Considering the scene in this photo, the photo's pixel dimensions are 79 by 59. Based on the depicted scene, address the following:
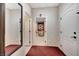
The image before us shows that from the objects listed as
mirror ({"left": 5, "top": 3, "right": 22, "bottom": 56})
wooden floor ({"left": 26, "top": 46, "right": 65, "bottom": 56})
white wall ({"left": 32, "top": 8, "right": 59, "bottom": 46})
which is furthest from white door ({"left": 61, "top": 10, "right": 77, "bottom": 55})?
white wall ({"left": 32, "top": 8, "right": 59, "bottom": 46})

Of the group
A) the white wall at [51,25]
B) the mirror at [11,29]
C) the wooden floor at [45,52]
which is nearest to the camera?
the mirror at [11,29]

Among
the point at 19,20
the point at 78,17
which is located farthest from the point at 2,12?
the point at 78,17

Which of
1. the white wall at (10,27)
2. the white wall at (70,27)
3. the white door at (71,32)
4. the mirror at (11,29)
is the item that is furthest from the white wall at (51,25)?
the white wall at (10,27)

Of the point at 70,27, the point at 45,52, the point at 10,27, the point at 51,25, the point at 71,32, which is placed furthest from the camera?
the point at 51,25

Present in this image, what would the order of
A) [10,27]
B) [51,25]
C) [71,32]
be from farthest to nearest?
[51,25] → [71,32] → [10,27]

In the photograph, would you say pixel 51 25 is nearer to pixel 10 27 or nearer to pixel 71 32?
pixel 71 32

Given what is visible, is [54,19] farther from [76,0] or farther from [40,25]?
[76,0]

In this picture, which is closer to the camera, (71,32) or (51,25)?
(71,32)

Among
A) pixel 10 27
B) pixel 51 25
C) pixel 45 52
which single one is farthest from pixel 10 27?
pixel 51 25

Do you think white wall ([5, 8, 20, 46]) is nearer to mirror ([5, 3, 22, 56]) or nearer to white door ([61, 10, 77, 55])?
mirror ([5, 3, 22, 56])

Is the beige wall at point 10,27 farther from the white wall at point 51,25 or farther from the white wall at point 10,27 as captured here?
the white wall at point 51,25

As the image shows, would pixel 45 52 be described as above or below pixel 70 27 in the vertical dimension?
below

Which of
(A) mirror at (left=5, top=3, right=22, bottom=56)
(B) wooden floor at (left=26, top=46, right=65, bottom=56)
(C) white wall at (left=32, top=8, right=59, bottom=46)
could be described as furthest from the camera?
(C) white wall at (left=32, top=8, right=59, bottom=46)

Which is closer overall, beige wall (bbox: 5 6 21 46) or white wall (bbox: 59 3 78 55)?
beige wall (bbox: 5 6 21 46)
